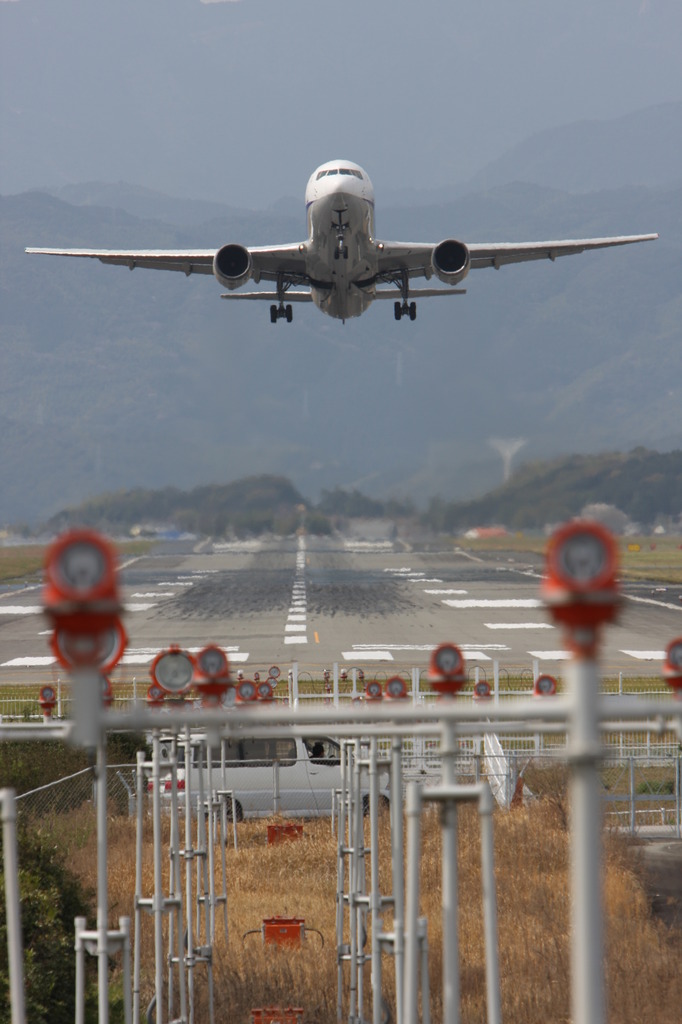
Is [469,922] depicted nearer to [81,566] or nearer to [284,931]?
[284,931]

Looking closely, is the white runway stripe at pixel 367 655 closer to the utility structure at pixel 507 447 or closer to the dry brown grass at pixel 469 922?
the utility structure at pixel 507 447

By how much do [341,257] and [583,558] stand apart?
34.6 metres

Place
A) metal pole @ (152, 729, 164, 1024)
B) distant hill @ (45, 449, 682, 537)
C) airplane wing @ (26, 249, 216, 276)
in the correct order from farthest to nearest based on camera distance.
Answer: distant hill @ (45, 449, 682, 537), airplane wing @ (26, 249, 216, 276), metal pole @ (152, 729, 164, 1024)

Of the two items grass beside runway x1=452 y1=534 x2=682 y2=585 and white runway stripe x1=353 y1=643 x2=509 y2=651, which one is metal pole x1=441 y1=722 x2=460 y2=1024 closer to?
white runway stripe x1=353 y1=643 x2=509 y2=651

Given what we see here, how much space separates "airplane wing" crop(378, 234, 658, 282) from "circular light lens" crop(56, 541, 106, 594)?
119ft

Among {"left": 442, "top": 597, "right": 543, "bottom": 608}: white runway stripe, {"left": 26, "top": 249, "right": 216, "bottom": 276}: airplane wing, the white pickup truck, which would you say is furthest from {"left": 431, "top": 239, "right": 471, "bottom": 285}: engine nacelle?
{"left": 442, "top": 597, "right": 543, "bottom": 608}: white runway stripe

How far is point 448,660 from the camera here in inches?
249

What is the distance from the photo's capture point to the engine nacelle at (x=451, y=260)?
120 ft

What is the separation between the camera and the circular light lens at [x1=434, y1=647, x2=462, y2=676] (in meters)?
6.14

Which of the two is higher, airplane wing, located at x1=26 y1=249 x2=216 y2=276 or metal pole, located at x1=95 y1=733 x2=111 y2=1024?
airplane wing, located at x1=26 y1=249 x2=216 y2=276

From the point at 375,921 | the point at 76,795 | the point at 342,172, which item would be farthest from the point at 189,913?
the point at 342,172

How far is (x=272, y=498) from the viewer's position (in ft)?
189

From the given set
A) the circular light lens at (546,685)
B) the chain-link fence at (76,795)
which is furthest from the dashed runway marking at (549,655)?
the circular light lens at (546,685)

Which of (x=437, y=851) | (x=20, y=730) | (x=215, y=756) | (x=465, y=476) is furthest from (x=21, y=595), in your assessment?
(x=20, y=730)
